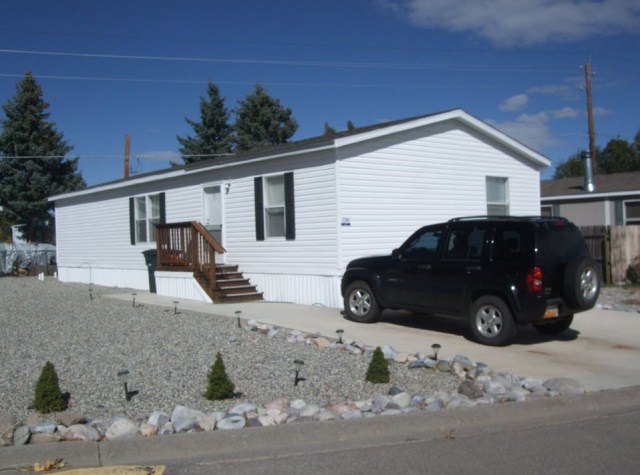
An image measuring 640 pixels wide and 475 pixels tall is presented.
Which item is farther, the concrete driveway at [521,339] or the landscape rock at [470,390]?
the concrete driveway at [521,339]

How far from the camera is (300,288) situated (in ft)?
48.9

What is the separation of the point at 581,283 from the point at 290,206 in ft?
23.5

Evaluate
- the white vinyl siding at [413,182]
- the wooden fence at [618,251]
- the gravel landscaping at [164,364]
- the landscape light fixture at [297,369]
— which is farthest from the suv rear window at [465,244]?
the wooden fence at [618,251]

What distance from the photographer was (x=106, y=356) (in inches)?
368

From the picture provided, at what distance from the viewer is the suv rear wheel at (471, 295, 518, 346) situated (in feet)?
30.8

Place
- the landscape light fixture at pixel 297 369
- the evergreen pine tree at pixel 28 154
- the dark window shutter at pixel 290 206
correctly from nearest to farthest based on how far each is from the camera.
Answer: the landscape light fixture at pixel 297 369
the dark window shutter at pixel 290 206
the evergreen pine tree at pixel 28 154

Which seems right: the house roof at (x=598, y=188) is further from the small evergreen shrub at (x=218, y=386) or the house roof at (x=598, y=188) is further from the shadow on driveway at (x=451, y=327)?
the small evergreen shrub at (x=218, y=386)

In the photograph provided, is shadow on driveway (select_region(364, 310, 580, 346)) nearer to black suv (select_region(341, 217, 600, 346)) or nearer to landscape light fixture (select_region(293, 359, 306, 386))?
black suv (select_region(341, 217, 600, 346))

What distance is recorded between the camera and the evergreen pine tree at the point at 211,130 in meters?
42.3

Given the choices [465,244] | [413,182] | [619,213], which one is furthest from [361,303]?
[619,213]

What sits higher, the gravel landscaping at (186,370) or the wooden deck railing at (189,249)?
the wooden deck railing at (189,249)

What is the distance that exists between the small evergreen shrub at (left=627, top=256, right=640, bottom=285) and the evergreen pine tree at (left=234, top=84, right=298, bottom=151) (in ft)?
91.5

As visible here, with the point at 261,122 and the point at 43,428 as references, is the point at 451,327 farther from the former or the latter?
the point at 261,122

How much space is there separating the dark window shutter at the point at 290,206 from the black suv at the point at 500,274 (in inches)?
172
